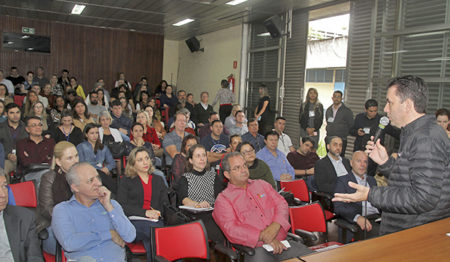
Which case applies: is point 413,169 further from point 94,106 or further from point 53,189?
point 94,106

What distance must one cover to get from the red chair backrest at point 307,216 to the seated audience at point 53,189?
1852mm

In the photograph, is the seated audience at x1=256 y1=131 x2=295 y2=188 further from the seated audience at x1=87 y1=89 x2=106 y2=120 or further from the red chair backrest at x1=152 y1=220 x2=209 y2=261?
the seated audience at x1=87 y1=89 x2=106 y2=120

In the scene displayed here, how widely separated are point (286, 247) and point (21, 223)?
1732mm

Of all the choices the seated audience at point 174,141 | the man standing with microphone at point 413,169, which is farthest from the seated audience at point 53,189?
the man standing with microphone at point 413,169

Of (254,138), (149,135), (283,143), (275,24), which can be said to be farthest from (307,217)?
(275,24)

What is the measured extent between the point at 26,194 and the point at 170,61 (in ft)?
35.5

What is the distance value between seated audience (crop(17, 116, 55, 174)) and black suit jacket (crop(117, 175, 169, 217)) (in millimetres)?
1722

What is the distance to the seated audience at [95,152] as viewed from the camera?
434 centimetres

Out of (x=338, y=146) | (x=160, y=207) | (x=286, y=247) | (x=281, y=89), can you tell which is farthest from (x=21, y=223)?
(x=281, y=89)

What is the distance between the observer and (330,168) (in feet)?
13.3

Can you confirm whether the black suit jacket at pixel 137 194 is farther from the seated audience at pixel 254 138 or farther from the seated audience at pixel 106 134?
the seated audience at pixel 254 138

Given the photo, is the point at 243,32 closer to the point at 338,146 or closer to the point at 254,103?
the point at 254,103

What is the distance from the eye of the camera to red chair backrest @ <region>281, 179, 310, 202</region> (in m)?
3.99

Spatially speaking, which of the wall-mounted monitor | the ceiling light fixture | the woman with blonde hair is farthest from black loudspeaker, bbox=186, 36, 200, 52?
the woman with blonde hair
